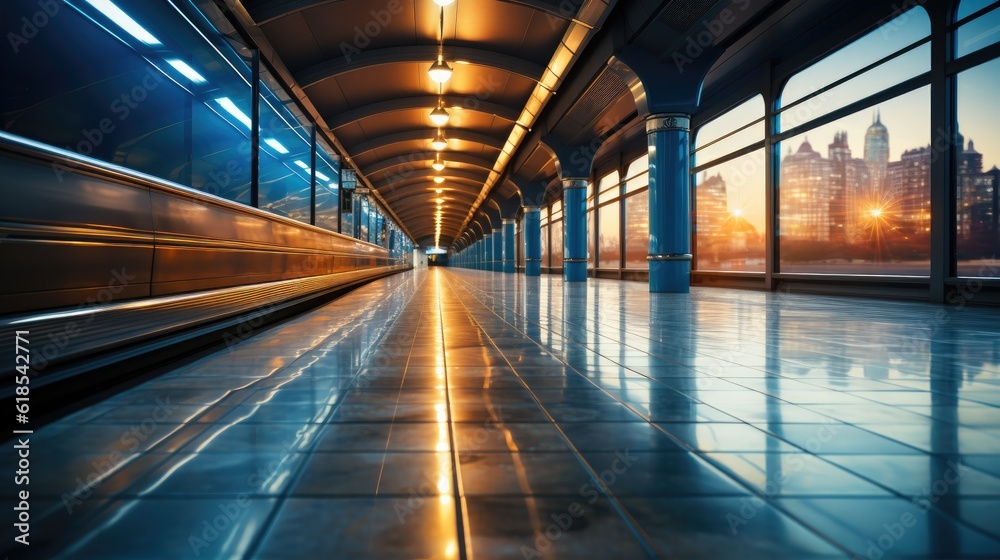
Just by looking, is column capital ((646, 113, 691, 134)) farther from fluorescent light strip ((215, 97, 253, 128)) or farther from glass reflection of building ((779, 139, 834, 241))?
fluorescent light strip ((215, 97, 253, 128))

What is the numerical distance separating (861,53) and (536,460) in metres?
11.7

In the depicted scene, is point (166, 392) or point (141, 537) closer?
point (141, 537)

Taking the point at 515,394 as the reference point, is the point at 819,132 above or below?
above

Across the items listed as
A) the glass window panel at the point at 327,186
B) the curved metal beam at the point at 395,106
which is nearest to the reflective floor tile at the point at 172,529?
the glass window panel at the point at 327,186

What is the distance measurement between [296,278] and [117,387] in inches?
220

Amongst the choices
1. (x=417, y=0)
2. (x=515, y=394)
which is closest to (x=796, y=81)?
(x=417, y=0)

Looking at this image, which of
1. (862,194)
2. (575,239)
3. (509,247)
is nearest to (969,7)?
(862,194)

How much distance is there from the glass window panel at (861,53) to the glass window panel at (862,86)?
0.19 m

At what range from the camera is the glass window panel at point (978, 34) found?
24.6 ft

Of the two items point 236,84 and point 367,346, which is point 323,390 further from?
point 236,84

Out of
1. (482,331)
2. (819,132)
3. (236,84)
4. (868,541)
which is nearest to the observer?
(868,541)

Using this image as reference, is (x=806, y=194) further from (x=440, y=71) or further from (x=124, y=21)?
(x=124, y=21)

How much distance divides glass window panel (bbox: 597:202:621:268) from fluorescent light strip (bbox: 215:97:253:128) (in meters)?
16.6

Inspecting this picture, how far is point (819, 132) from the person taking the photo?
11.3m
